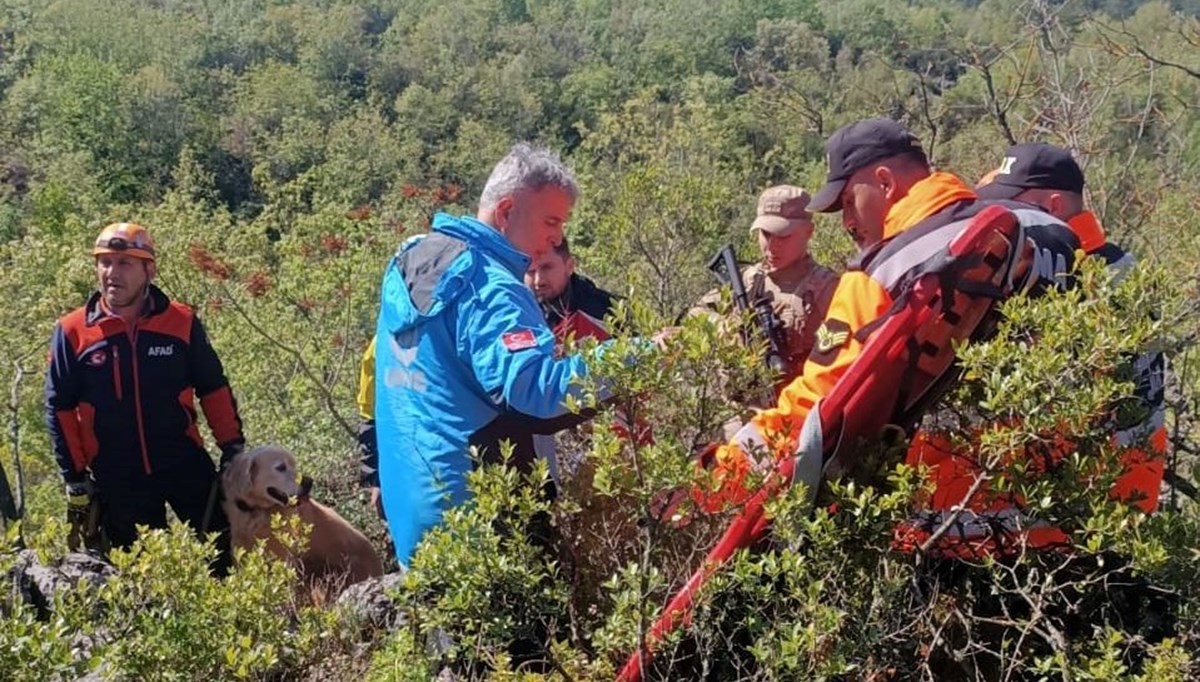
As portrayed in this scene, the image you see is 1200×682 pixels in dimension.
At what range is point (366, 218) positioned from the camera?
12578 millimetres

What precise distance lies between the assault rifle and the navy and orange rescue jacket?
7.93 ft

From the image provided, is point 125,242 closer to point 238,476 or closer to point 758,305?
point 238,476

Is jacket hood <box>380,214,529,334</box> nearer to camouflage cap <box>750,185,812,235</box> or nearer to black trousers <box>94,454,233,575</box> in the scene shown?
camouflage cap <box>750,185,812,235</box>

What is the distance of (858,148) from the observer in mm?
2844

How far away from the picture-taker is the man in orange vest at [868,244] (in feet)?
6.98

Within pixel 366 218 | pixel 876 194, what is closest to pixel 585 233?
pixel 366 218

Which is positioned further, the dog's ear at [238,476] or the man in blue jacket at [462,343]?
the dog's ear at [238,476]

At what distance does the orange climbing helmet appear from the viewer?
16.2 ft

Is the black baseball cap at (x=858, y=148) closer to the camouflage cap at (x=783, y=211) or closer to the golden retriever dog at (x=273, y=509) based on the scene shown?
the camouflage cap at (x=783, y=211)

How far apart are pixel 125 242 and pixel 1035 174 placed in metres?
3.66

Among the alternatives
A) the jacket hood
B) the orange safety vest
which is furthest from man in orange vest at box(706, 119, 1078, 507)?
the jacket hood

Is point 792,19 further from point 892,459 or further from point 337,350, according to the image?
point 892,459

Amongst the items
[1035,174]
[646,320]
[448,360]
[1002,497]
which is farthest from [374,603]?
[1035,174]

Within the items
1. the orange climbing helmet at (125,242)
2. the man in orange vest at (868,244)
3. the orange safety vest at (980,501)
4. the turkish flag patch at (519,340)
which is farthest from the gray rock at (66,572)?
the orange safety vest at (980,501)
